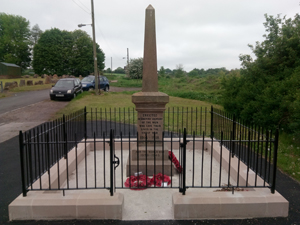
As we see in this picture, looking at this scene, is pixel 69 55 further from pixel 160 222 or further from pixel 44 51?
pixel 160 222

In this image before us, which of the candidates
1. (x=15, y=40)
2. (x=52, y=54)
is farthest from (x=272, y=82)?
(x=15, y=40)

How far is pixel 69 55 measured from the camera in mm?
56000

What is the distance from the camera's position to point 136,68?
153 ft

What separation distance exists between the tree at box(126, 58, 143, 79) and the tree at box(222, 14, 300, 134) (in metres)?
33.0

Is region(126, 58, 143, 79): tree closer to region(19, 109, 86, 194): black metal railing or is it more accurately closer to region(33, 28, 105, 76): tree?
region(33, 28, 105, 76): tree

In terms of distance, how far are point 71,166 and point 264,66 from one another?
9.49 m

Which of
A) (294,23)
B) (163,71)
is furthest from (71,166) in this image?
(163,71)

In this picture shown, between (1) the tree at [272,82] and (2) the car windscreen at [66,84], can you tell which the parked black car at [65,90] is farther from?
(1) the tree at [272,82]

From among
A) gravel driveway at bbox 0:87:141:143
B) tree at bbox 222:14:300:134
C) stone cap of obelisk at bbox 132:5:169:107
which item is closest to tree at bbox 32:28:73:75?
gravel driveway at bbox 0:87:141:143

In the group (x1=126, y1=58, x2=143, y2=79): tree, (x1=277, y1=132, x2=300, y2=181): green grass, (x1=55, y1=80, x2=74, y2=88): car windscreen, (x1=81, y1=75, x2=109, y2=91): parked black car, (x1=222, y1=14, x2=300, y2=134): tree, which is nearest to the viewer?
(x1=277, y1=132, x2=300, y2=181): green grass

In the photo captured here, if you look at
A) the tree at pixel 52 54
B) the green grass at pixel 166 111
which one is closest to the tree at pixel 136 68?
the tree at pixel 52 54

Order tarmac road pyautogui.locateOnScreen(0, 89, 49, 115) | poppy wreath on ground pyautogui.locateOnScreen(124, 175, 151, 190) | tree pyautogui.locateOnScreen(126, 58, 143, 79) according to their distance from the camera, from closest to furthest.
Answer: poppy wreath on ground pyautogui.locateOnScreen(124, 175, 151, 190), tarmac road pyautogui.locateOnScreen(0, 89, 49, 115), tree pyautogui.locateOnScreen(126, 58, 143, 79)

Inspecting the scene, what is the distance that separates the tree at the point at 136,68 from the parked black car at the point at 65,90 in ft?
83.0

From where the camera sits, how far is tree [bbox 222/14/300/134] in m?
8.35
